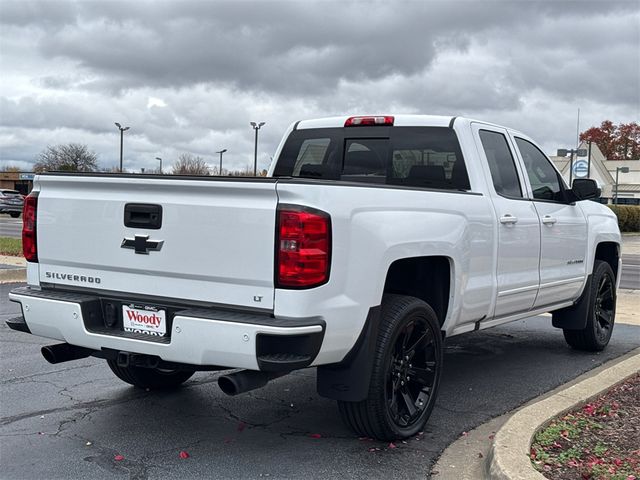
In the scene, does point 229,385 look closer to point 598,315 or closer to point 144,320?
point 144,320

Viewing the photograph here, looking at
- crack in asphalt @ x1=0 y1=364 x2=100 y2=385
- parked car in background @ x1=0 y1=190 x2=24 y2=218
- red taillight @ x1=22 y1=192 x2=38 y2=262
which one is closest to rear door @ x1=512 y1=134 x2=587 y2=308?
red taillight @ x1=22 y1=192 x2=38 y2=262

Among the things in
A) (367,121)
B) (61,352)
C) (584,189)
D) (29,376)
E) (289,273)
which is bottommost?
(29,376)

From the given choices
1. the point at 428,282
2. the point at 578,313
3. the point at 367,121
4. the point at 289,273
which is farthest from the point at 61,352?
the point at 578,313

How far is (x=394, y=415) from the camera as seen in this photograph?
438 centimetres

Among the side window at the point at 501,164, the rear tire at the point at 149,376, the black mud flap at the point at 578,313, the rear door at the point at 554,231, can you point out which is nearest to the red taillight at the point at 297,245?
the rear tire at the point at 149,376

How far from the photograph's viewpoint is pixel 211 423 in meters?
4.81

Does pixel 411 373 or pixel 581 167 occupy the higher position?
pixel 581 167

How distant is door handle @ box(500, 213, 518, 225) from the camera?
5.36 m

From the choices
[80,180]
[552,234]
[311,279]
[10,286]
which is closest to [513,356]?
[552,234]

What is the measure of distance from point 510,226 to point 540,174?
4.08 feet

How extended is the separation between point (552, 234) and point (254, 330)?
352cm

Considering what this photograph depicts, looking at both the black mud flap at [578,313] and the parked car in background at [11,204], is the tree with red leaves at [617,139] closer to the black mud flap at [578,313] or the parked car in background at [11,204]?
the parked car in background at [11,204]

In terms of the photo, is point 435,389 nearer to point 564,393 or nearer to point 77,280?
point 564,393

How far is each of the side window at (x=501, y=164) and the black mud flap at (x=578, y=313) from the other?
1.65 meters
